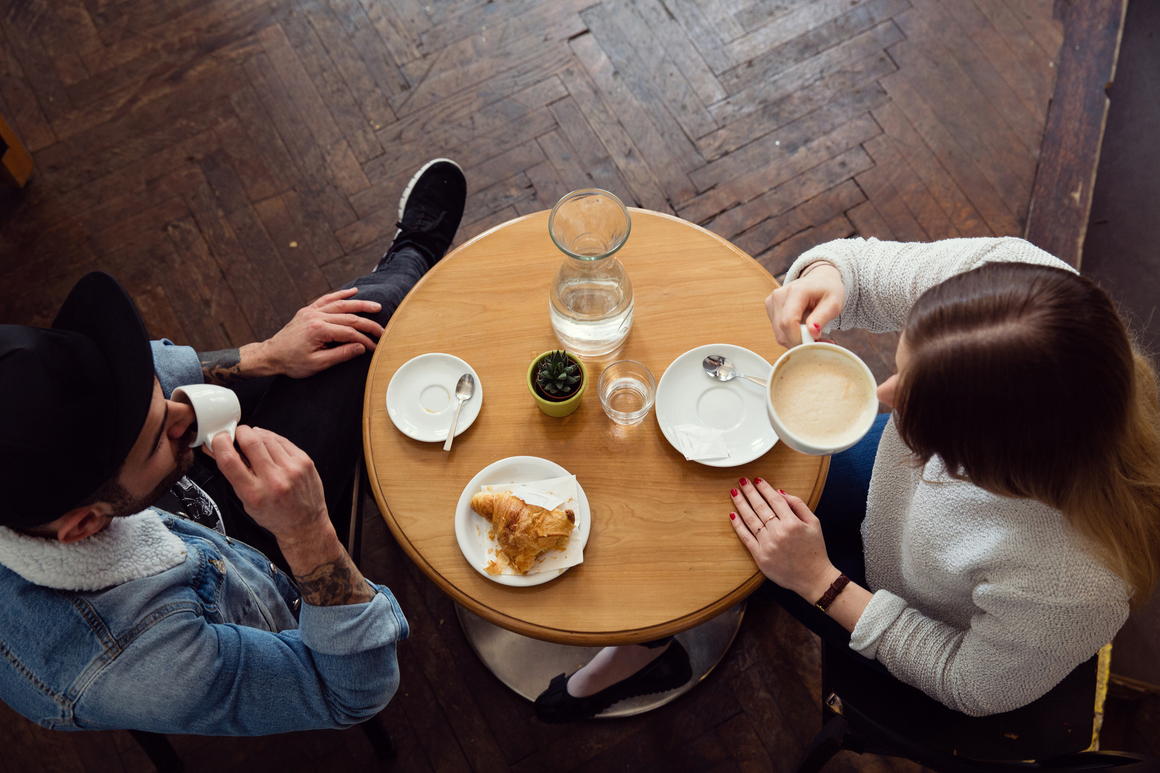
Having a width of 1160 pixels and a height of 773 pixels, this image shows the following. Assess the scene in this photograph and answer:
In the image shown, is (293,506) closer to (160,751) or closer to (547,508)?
(547,508)

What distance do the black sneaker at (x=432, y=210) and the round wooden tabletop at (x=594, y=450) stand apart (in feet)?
2.39

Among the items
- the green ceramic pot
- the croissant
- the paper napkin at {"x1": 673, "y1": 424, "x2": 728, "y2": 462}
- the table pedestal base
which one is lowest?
the table pedestal base

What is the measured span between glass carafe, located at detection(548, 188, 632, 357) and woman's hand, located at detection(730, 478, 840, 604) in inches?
17.6

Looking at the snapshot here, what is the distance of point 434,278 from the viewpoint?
1615 millimetres

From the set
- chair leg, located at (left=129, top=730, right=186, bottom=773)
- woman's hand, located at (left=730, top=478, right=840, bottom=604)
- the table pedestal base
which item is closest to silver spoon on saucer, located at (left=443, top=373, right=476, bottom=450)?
woman's hand, located at (left=730, top=478, right=840, bottom=604)

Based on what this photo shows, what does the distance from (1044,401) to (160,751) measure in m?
2.26

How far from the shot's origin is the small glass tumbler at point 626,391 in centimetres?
145

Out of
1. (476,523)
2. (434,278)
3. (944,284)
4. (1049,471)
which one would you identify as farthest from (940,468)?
(434,278)

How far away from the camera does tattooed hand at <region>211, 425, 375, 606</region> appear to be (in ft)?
4.16

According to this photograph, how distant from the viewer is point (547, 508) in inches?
53.1

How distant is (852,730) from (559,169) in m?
2.13

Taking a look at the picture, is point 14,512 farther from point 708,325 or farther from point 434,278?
point 708,325

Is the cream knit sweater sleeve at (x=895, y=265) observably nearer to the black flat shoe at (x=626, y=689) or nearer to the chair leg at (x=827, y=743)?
the chair leg at (x=827, y=743)

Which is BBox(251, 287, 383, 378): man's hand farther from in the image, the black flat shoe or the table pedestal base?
the black flat shoe
